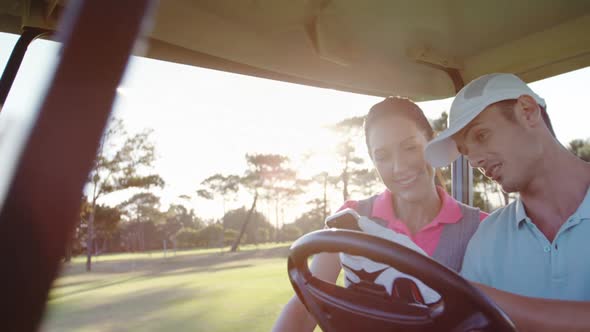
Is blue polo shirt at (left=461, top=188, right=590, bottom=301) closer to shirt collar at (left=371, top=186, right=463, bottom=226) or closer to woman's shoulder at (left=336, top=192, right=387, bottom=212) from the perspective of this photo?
shirt collar at (left=371, top=186, right=463, bottom=226)

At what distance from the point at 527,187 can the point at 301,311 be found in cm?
86

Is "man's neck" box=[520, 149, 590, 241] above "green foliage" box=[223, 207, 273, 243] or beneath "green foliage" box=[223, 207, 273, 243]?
beneath

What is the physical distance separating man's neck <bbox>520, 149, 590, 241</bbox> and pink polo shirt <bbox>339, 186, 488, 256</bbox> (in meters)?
0.37

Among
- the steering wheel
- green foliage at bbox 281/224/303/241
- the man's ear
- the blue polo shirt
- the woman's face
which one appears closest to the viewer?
the steering wheel

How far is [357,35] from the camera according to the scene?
1.63 meters

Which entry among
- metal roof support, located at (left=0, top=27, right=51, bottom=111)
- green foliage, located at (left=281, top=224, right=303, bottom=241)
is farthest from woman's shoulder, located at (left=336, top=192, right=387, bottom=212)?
green foliage, located at (left=281, top=224, right=303, bottom=241)

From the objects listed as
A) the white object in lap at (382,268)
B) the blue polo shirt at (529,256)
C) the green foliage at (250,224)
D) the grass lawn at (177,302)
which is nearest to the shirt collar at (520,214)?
the blue polo shirt at (529,256)

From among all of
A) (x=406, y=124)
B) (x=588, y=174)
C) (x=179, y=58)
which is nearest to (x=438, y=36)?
(x=406, y=124)

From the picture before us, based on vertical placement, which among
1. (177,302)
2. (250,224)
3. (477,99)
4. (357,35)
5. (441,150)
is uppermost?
(250,224)

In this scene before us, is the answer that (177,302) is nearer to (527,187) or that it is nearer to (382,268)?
(527,187)

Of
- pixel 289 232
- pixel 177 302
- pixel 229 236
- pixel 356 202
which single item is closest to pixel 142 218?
pixel 229 236

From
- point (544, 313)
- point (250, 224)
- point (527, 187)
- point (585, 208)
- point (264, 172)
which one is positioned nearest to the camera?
point (544, 313)

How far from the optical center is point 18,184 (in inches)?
15.0

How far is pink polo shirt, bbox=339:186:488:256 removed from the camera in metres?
1.65
